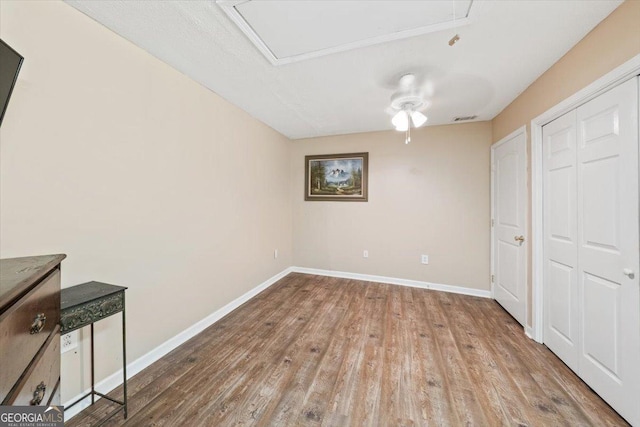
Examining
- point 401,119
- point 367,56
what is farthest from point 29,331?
point 401,119

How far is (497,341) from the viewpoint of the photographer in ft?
7.20

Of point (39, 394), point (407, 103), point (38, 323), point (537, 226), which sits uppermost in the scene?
point (407, 103)

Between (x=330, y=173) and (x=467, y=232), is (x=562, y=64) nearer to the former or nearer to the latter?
(x=467, y=232)

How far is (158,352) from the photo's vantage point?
1.91 metres

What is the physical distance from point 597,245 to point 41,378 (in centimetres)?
305

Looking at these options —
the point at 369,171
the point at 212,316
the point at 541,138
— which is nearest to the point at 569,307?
the point at 541,138

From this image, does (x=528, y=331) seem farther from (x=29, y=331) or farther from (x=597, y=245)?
(x=29, y=331)

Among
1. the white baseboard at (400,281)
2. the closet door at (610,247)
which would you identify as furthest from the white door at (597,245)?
the white baseboard at (400,281)

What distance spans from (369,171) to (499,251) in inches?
81.2

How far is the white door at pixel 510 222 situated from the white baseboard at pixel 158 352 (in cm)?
313

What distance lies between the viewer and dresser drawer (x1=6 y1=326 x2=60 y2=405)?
2.39ft

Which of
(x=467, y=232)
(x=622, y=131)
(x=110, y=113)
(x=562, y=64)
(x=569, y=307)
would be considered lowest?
(x=569, y=307)

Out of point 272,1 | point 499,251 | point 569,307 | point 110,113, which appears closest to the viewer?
point 272,1

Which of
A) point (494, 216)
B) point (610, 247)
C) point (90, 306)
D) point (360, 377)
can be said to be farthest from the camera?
point (494, 216)
